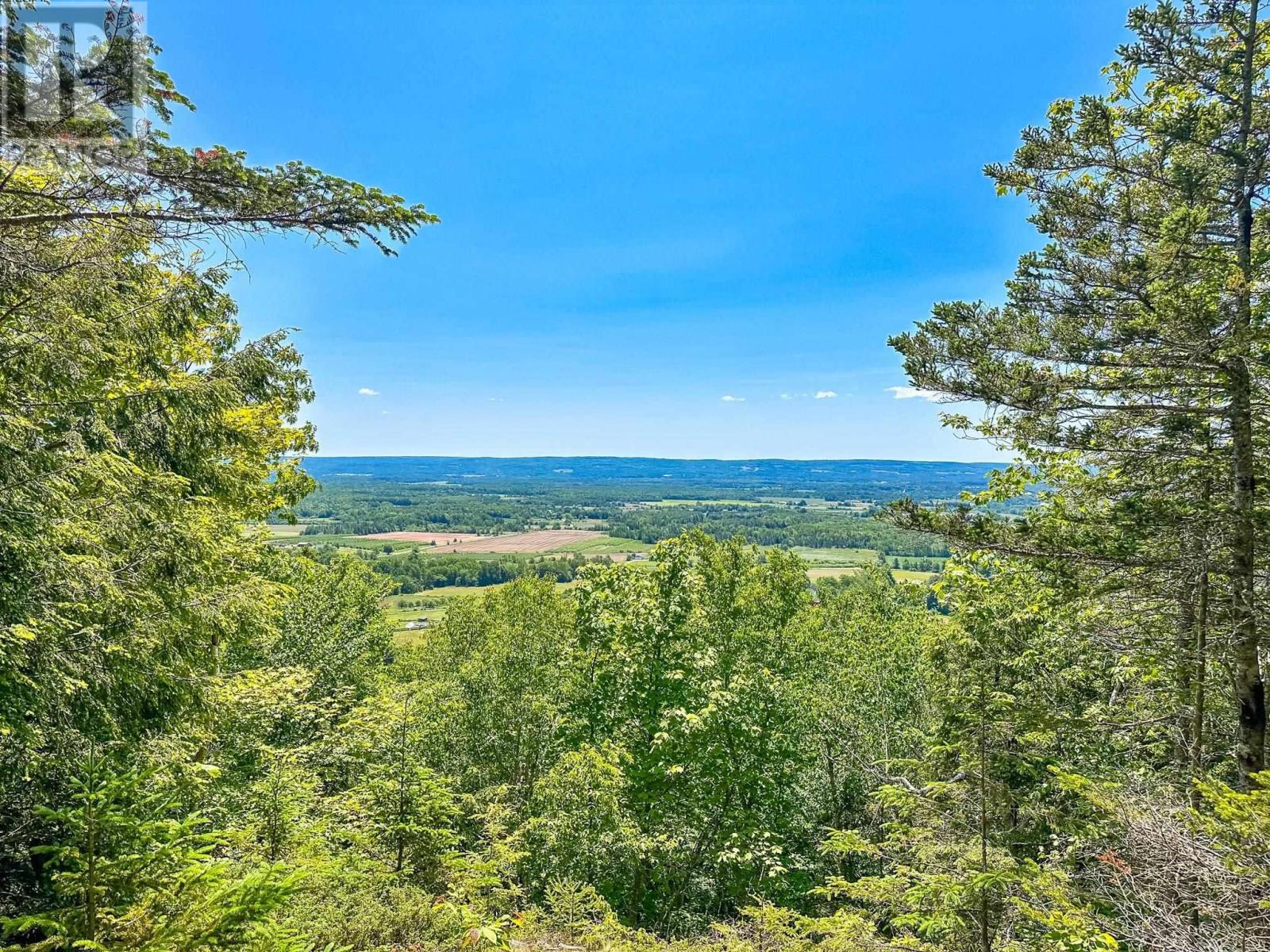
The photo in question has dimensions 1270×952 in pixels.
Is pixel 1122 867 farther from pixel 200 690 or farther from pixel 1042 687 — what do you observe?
pixel 200 690

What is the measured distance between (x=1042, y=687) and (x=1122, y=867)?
3792 mm

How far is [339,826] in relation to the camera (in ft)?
26.5

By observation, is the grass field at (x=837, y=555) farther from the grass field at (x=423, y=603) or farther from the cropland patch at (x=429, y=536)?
the cropland patch at (x=429, y=536)

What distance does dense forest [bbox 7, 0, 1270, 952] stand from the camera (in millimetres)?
3752

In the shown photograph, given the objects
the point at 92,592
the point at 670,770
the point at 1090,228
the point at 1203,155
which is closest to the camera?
the point at 92,592

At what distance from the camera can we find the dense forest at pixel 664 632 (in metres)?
3.75

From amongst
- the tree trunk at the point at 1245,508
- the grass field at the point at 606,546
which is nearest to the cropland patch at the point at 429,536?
the grass field at the point at 606,546

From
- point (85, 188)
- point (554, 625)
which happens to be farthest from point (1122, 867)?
point (554, 625)

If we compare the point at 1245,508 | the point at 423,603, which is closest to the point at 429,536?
the point at 423,603

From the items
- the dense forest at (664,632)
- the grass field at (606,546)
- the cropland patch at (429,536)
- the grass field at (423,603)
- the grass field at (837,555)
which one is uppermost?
the dense forest at (664,632)

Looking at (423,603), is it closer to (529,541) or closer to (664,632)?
(529,541)

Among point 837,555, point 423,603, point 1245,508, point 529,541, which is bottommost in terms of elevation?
point 423,603

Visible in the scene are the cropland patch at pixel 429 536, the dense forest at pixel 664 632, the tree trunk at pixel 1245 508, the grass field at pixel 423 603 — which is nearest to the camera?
the dense forest at pixel 664 632

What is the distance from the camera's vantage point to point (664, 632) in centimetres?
1248
